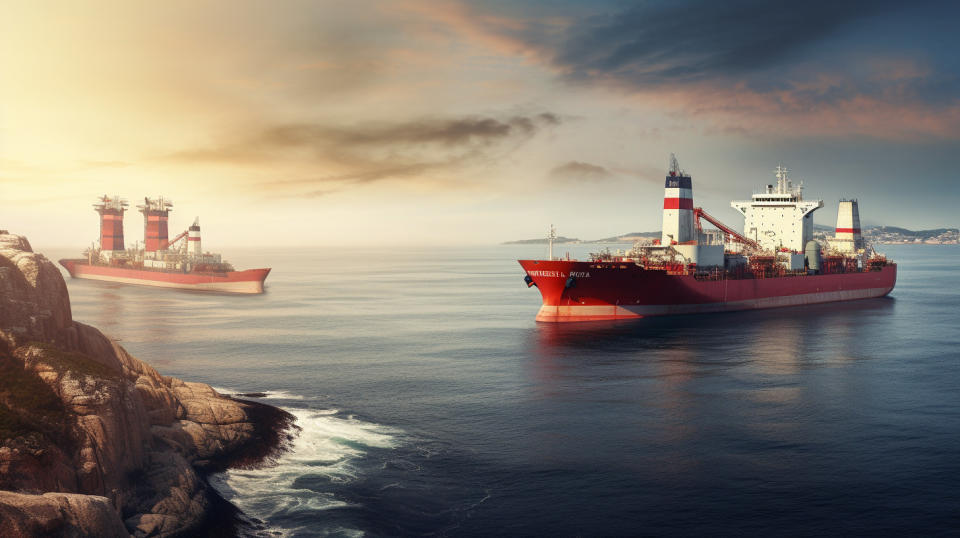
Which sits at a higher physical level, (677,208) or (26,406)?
(677,208)

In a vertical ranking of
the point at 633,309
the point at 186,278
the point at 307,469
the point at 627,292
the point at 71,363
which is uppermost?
the point at 186,278

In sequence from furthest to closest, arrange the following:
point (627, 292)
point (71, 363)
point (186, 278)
Result: point (186, 278) < point (627, 292) < point (71, 363)

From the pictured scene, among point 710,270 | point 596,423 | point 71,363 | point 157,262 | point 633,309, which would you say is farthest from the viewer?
point 157,262

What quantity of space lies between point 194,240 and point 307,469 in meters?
113

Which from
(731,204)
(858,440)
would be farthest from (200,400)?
(731,204)

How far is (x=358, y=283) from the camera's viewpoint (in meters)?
142

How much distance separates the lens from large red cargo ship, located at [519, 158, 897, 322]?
219 feet

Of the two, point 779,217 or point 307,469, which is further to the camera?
point 779,217

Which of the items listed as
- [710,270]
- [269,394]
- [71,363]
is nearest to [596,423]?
[269,394]

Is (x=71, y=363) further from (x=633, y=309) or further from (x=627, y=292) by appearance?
(x=633, y=309)

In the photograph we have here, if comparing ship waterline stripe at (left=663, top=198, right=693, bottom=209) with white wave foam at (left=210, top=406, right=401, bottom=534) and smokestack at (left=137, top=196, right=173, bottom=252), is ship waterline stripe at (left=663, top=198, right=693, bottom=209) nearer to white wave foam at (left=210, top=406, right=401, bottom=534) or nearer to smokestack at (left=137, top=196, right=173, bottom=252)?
white wave foam at (left=210, top=406, right=401, bottom=534)

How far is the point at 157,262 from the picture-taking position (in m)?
130

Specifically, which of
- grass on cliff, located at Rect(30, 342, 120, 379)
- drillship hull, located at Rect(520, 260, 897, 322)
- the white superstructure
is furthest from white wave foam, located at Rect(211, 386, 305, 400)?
the white superstructure

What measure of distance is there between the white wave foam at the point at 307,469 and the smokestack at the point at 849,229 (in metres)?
100
